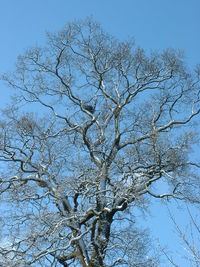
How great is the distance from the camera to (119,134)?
691 inches

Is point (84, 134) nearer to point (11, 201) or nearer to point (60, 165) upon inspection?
point (60, 165)

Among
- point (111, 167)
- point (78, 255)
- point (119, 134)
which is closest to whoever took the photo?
point (78, 255)

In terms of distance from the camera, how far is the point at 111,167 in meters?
16.5

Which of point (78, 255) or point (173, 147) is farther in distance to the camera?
point (173, 147)

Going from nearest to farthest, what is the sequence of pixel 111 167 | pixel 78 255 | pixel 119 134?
pixel 78 255 < pixel 111 167 < pixel 119 134

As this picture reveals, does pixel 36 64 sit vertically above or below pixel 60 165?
above

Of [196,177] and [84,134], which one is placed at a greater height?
[84,134]

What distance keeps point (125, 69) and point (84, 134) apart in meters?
2.49

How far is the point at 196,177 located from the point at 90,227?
3.45 metres

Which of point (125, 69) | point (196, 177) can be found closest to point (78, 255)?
point (196, 177)

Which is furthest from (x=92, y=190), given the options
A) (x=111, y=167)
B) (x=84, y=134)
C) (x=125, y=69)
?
(x=125, y=69)

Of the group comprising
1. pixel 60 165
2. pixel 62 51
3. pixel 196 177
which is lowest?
pixel 196 177

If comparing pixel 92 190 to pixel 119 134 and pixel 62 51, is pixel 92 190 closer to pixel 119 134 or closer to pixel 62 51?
pixel 119 134

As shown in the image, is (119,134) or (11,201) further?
(119,134)
